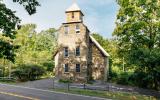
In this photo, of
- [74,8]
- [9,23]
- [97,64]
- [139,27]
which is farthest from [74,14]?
[9,23]

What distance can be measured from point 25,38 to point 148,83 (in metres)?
52.3

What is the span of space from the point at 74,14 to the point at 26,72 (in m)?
13.5

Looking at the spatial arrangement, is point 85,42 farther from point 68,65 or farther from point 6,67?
point 6,67

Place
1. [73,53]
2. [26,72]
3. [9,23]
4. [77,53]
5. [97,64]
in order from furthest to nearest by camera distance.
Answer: [97,64] → [73,53] → [77,53] → [26,72] → [9,23]

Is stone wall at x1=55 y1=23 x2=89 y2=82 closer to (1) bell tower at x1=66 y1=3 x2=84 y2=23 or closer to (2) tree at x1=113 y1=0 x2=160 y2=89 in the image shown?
(1) bell tower at x1=66 y1=3 x2=84 y2=23

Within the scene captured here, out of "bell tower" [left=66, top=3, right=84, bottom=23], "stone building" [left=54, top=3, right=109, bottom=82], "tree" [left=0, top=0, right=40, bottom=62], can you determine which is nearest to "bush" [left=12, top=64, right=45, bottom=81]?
"stone building" [left=54, top=3, right=109, bottom=82]

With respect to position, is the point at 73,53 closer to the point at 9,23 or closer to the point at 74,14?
the point at 74,14

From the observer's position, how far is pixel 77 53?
5509cm

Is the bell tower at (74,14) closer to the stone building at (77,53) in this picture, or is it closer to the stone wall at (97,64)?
the stone building at (77,53)

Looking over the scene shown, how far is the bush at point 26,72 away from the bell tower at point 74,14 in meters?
10.7

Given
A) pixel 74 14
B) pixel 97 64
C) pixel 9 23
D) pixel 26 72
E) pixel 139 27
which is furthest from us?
pixel 97 64

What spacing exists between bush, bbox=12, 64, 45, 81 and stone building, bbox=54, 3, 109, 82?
390 centimetres

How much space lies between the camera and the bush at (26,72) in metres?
54.4

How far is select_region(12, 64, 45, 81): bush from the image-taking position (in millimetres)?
54406
